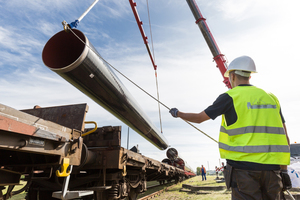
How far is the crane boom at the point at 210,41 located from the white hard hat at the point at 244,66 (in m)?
8.10

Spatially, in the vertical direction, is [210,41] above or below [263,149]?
above

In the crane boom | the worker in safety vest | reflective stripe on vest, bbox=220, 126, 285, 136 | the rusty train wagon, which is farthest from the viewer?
the crane boom

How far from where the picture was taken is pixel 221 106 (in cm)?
203

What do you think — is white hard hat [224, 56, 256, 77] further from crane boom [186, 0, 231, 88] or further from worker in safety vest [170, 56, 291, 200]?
crane boom [186, 0, 231, 88]

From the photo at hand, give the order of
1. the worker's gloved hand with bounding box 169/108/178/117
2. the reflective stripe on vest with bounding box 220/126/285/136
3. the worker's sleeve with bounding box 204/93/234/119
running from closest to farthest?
the reflective stripe on vest with bounding box 220/126/285/136 → the worker's sleeve with bounding box 204/93/234/119 → the worker's gloved hand with bounding box 169/108/178/117

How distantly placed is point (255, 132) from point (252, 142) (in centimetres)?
11

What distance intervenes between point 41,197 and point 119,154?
2.36m

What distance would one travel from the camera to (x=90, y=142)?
15.7ft

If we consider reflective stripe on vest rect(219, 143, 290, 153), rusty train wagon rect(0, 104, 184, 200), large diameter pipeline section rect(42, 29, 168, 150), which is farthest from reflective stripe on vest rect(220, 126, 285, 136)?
large diameter pipeline section rect(42, 29, 168, 150)

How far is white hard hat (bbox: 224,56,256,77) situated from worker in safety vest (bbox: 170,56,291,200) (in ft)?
0.64

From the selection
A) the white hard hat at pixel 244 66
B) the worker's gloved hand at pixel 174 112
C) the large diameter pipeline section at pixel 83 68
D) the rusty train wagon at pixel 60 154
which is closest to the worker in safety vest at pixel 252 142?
the white hard hat at pixel 244 66

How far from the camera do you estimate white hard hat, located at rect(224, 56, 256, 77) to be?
2221 mm

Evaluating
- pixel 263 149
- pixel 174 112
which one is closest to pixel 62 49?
pixel 174 112

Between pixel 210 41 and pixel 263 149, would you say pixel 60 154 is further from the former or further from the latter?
pixel 210 41
